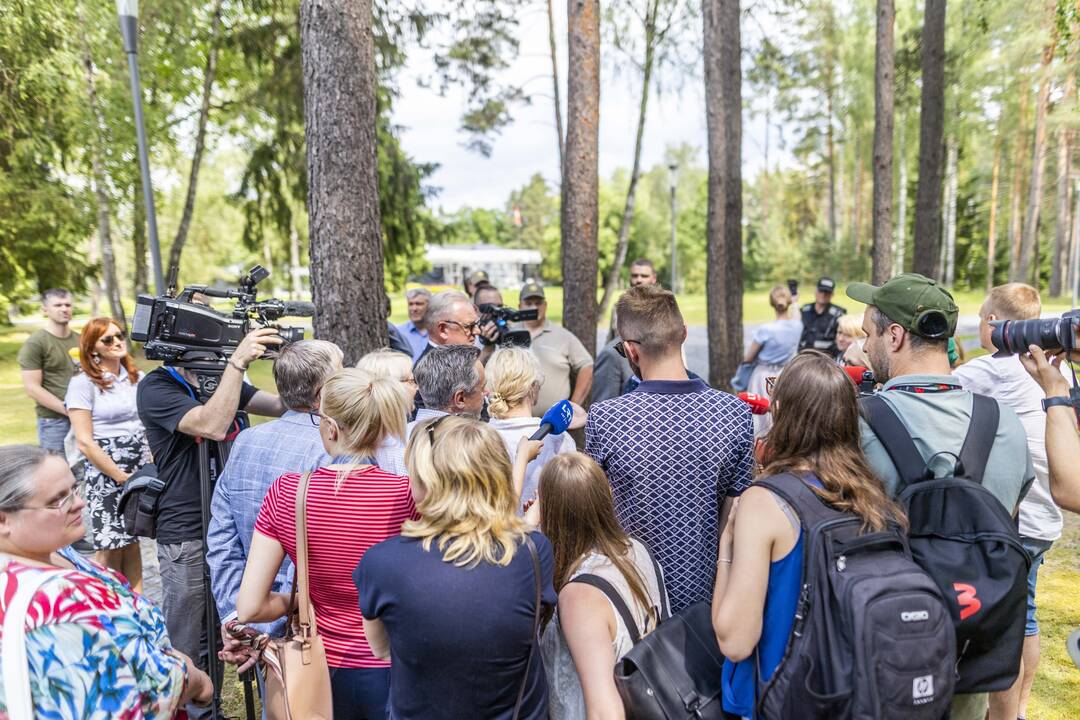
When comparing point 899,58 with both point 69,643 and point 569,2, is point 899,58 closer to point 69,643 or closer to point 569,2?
point 569,2

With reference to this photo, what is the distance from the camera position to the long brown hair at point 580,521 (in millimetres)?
2184

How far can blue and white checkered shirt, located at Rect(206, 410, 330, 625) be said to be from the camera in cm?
262

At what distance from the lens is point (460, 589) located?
186 centimetres

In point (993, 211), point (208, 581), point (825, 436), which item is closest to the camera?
point (825, 436)

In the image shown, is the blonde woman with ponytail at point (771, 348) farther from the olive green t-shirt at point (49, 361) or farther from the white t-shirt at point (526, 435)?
the olive green t-shirt at point (49, 361)

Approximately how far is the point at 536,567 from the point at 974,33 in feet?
77.5

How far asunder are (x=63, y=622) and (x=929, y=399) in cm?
251

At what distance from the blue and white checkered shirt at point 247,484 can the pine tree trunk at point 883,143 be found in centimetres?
1009

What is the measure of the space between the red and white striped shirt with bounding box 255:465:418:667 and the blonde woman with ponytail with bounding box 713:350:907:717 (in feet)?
3.26

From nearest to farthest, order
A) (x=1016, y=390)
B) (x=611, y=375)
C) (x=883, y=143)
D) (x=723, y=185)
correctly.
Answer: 1. (x=1016, y=390)
2. (x=611, y=375)
3. (x=723, y=185)
4. (x=883, y=143)

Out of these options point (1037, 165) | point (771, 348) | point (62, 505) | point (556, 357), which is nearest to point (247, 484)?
point (62, 505)

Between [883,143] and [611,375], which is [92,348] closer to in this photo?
[611,375]

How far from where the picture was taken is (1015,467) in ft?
7.38

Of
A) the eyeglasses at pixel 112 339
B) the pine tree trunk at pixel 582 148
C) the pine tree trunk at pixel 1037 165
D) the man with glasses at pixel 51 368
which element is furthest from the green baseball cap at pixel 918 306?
the pine tree trunk at pixel 1037 165
